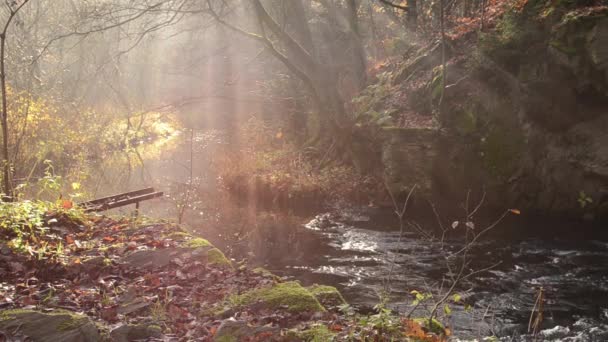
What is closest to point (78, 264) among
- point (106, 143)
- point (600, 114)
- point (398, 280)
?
point (398, 280)

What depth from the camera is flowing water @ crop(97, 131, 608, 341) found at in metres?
5.91

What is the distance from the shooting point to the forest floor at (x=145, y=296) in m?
3.80

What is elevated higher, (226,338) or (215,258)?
(215,258)

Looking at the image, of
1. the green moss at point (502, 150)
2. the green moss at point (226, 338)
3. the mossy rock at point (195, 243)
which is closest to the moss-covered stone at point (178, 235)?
the mossy rock at point (195, 243)

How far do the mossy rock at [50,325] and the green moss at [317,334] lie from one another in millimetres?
1645

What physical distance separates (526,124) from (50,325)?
389 inches

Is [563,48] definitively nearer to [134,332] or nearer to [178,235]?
[178,235]

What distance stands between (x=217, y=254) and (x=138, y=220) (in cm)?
168

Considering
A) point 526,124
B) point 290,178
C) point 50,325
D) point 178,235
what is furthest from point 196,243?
point 526,124

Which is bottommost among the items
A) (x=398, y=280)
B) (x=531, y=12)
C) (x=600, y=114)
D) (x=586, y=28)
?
(x=398, y=280)

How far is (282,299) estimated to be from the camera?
15.1ft

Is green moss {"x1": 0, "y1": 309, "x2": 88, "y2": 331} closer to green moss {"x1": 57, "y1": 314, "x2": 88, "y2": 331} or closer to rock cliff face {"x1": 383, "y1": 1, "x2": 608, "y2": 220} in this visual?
green moss {"x1": 57, "y1": 314, "x2": 88, "y2": 331}

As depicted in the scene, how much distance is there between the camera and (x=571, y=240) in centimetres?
847

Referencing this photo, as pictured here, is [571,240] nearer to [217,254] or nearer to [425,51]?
[217,254]
